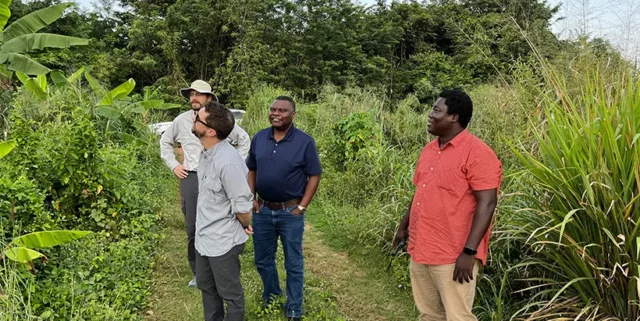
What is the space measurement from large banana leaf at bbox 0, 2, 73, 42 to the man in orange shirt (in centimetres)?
791

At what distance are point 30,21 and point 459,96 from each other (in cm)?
867

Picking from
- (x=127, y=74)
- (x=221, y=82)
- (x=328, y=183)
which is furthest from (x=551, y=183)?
(x=127, y=74)

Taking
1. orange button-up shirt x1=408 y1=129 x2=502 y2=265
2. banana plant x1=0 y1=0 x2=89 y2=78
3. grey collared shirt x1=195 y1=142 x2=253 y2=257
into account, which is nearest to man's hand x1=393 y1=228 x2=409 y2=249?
orange button-up shirt x1=408 y1=129 x2=502 y2=265

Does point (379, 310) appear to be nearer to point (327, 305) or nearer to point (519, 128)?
point (327, 305)

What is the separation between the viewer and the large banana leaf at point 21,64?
25.8ft

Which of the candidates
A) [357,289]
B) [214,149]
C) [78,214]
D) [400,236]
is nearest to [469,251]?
[400,236]

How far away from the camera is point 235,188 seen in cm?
296

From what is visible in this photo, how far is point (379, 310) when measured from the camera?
4.09 meters

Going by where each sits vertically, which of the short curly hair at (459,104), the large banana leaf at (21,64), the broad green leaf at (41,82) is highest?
the large banana leaf at (21,64)

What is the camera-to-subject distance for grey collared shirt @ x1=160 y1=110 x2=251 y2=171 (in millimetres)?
4129

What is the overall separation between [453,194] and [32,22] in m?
8.83

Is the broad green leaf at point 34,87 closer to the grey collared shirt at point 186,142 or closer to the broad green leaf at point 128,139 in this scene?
the broad green leaf at point 128,139

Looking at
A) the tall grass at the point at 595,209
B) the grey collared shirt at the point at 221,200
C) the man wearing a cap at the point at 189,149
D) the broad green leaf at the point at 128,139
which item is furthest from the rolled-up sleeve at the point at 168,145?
the broad green leaf at the point at 128,139

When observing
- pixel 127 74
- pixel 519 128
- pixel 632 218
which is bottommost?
pixel 632 218
